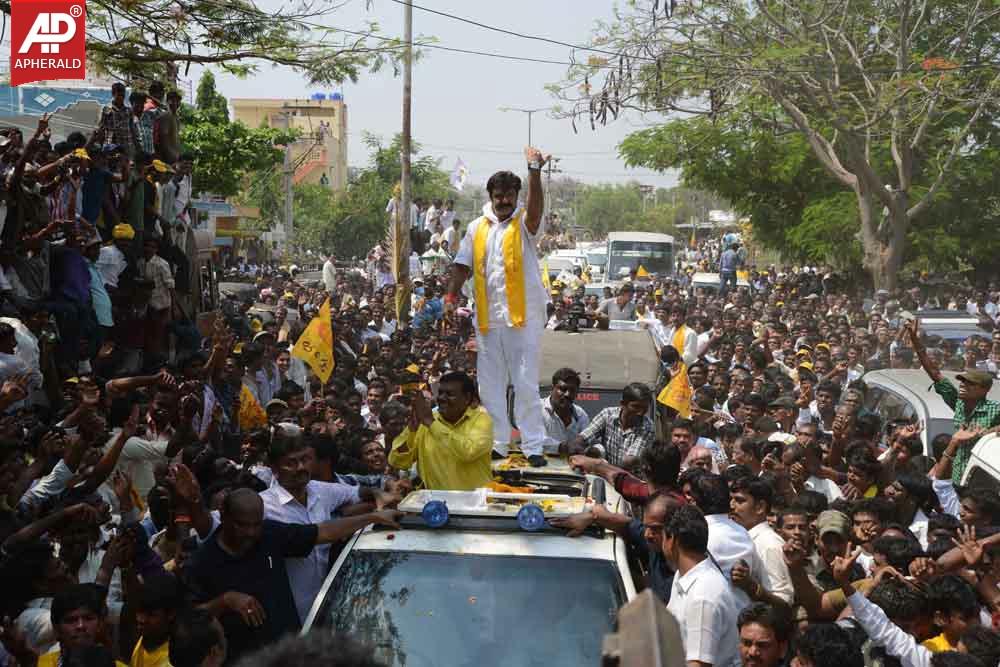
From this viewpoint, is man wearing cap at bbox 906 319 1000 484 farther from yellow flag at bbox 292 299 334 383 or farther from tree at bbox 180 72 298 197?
tree at bbox 180 72 298 197

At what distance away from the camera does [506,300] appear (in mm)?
7398

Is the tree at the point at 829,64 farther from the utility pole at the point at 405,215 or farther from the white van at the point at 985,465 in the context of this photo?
Answer: the white van at the point at 985,465

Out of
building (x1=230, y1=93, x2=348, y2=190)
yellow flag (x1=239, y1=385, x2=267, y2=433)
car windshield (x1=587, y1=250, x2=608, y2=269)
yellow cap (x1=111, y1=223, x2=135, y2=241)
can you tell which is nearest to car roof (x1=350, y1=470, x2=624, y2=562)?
yellow flag (x1=239, y1=385, x2=267, y2=433)

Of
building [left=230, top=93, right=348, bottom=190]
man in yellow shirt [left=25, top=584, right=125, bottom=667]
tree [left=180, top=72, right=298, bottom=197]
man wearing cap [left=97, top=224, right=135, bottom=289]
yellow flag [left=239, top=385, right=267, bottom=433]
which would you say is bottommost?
yellow flag [left=239, top=385, right=267, bottom=433]

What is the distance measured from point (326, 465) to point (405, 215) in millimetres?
16826

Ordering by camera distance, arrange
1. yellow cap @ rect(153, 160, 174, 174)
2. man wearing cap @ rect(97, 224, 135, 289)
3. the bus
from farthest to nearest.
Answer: the bus < yellow cap @ rect(153, 160, 174, 174) < man wearing cap @ rect(97, 224, 135, 289)

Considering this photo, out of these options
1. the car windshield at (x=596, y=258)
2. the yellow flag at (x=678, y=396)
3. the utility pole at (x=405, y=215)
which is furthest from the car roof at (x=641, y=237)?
the yellow flag at (x=678, y=396)

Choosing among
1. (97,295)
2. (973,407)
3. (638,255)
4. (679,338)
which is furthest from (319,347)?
(638,255)

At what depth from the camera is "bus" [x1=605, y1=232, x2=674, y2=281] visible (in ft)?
124

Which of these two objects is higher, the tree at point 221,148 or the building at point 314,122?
the building at point 314,122

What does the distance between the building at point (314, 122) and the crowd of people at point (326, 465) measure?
7041cm

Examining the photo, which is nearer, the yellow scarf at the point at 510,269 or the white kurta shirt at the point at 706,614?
the white kurta shirt at the point at 706,614

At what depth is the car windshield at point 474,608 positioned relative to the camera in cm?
459

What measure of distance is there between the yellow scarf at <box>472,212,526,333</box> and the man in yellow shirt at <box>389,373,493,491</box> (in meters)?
1.23
